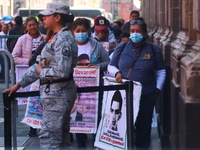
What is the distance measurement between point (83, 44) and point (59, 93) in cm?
274

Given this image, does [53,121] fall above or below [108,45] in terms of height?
below

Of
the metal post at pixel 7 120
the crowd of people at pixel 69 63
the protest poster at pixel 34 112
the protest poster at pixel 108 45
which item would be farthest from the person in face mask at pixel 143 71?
the protest poster at pixel 108 45

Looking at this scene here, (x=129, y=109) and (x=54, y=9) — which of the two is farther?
(x=129, y=109)

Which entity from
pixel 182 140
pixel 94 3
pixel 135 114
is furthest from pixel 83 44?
pixel 94 3

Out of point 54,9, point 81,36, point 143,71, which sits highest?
point 54,9

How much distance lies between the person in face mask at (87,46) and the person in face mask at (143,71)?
1087mm

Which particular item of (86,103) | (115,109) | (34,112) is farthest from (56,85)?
(34,112)

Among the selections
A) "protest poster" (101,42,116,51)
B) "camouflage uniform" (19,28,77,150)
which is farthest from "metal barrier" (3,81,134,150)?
"protest poster" (101,42,116,51)

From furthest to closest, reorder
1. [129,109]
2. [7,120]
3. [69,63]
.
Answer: [129,109], [7,120], [69,63]

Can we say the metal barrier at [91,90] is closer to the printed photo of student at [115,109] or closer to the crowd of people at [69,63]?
the crowd of people at [69,63]

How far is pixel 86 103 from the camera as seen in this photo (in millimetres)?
8961

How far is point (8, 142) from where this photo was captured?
6.61 meters

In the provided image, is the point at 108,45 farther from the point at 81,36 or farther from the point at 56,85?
the point at 56,85

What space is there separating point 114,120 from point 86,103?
1.27 meters
